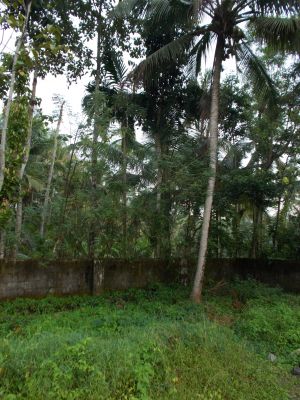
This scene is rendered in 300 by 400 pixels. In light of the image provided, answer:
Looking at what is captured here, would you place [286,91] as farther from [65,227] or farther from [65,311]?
[65,311]

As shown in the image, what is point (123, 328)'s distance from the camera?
614cm

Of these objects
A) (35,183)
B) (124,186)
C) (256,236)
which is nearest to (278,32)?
(124,186)

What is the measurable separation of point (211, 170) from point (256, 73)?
3.26m

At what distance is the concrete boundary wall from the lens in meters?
8.41

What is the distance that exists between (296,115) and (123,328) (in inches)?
363

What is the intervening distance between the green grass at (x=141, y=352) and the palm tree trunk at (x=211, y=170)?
0.65 metres

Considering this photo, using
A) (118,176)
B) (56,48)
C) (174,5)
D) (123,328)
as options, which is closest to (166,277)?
(118,176)

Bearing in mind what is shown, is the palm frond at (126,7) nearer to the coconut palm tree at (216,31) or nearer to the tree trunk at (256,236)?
the coconut palm tree at (216,31)

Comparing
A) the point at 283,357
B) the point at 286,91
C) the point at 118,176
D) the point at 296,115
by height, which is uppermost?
the point at 286,91

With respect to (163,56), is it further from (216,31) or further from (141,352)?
(141,352)

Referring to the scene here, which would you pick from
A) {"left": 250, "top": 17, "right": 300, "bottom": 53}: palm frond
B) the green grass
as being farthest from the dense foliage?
the green grass

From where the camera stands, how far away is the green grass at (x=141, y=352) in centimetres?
371

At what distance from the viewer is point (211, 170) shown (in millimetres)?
8945

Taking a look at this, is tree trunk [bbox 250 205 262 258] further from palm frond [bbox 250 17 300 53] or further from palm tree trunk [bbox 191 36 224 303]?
palm frond [bbox 250 17 300 53]
